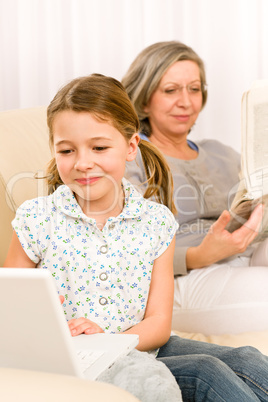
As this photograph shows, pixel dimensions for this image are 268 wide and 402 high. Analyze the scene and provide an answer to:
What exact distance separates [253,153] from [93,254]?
0.59 m

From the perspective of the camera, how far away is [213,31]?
2666 millimetres

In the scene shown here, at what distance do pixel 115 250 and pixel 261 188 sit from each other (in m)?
0.52

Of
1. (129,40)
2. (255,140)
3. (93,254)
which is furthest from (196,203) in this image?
(129,40)

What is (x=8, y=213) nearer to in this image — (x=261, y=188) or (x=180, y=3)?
(x=261, y=188)

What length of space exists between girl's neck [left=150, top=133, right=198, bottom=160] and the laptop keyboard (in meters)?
1.13

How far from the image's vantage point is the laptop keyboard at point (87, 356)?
0.83m

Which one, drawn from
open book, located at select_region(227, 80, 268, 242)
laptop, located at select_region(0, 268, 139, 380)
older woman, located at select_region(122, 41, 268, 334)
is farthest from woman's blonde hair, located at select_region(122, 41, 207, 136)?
Result: laptop, located at select_region(0, 268, 139, 380)

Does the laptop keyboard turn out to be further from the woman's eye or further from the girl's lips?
the woman's eye

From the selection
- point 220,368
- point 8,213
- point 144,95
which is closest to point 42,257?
point 8,213

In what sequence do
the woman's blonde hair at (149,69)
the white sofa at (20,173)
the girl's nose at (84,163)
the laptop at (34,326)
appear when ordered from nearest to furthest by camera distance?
the laptop at (34,326) < the girl's nose at (84,163) < the white sofa at (20,173) < the woman's blonde hair at (149,69)

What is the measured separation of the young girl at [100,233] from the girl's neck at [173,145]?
722 mm

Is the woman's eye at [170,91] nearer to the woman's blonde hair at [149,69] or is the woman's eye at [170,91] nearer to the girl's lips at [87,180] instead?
the woman's blonde hair at [149,69]

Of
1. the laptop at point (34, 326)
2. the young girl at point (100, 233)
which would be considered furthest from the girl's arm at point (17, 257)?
the laptop at point (34, 326)

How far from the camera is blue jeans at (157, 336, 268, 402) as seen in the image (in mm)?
913
